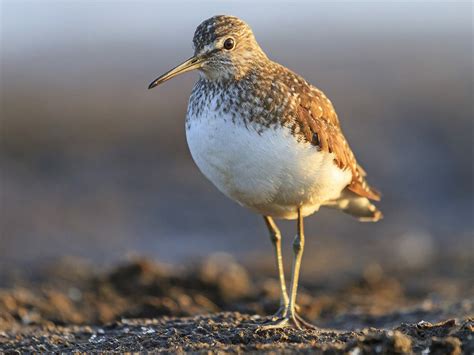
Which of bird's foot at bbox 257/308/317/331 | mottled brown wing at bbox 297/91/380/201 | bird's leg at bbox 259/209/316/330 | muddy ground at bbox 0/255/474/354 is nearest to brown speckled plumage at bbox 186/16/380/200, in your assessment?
mottled brown wing at bbox 297/91/380/201

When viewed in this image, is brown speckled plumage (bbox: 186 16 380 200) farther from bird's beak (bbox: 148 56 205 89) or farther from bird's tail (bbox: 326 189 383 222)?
bird's tail (bbox: 326 189 383 222)

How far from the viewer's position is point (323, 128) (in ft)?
24.3

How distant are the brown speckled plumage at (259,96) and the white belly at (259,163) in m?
0.08

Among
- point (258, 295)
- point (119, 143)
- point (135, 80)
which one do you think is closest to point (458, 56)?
point (135, 80)

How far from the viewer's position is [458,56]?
3300 cm

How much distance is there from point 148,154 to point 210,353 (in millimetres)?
13886

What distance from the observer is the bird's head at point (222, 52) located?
7.29 metres

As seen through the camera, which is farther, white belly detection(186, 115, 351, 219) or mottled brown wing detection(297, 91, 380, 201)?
mottled brown wing detection(297, 91, 380, 201)

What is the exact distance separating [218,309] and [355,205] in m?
1.98

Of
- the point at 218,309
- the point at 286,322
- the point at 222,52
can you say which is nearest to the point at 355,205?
the point at 286,322

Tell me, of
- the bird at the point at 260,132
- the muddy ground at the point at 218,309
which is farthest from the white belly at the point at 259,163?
the muddy ground at the point at 218,309

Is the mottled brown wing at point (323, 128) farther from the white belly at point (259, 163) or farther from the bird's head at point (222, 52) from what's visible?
the bird's head at point (222, 52)

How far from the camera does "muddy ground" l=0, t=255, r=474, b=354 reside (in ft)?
20.7

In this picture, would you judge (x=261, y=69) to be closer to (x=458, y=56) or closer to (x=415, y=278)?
(x=415, y=278)
